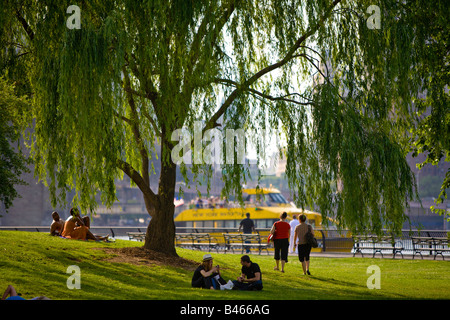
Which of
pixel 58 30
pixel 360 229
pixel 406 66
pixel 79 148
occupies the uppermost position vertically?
pixel 58 30

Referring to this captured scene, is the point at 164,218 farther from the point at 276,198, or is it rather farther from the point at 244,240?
the point at 276,198

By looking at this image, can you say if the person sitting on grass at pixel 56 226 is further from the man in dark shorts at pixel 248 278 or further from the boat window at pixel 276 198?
the boat window at pixel 276 198

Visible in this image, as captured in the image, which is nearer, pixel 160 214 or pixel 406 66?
pixel 406 66

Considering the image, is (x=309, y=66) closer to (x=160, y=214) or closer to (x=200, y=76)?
(x=200, y=76)

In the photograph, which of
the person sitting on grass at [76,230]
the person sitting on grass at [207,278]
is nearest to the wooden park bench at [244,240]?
the person sitting on grass at [76,230]

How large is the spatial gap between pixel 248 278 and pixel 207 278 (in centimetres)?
114

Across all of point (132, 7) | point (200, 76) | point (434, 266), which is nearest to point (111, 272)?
point (200, 76)

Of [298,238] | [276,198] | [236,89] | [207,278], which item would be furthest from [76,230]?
[276,198]

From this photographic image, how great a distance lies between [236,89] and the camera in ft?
50.5

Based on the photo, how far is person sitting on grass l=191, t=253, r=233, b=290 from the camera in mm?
14219

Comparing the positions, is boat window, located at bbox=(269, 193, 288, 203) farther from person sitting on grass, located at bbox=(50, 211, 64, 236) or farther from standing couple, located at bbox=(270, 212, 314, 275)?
standing couple, located at bbox=(270, 212, 314, 275)

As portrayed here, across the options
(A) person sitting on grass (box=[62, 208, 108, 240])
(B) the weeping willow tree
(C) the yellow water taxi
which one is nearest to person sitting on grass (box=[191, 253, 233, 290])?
(B) the weeping willow tree

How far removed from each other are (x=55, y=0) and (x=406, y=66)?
8071mm
